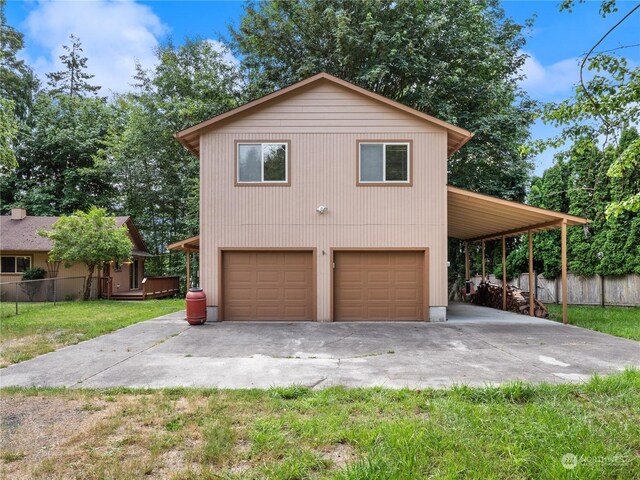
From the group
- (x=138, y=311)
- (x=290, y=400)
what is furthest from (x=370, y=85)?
(x=290, y=400)

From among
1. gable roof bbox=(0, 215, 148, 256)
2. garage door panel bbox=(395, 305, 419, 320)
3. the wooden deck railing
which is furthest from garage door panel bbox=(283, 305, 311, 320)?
gable roof bbox=(0, 215, 148, 256)

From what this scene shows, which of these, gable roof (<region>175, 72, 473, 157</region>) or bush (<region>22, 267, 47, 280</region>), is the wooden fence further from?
bush (<region>22, 267, 47, 280</region>)

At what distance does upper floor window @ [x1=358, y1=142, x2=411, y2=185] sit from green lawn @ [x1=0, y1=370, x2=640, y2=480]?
24.4 ft

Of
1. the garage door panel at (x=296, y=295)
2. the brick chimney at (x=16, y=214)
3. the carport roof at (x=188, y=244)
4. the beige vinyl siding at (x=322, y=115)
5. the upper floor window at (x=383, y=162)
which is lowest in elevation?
the garage door panel at (x=296, y=295)

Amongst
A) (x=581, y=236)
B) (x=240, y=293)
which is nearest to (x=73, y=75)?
(x=240, y=293)

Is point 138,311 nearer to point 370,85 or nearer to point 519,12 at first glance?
point 370,85

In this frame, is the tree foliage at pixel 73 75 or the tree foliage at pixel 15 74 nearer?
the tree foliage at pixel 15 74

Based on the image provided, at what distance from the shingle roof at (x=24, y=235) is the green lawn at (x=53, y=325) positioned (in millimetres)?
5362

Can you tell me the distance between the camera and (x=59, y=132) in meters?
27.5

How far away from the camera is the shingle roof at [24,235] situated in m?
19.1

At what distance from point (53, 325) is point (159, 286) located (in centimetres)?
1075

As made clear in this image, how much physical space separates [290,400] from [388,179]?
26.0 feet

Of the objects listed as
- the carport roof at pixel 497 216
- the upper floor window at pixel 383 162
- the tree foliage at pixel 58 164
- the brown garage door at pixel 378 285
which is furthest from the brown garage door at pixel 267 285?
the tree foliage at pixel 58 164

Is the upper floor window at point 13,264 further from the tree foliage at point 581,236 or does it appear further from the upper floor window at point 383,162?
the tree foliage at point 581,236
